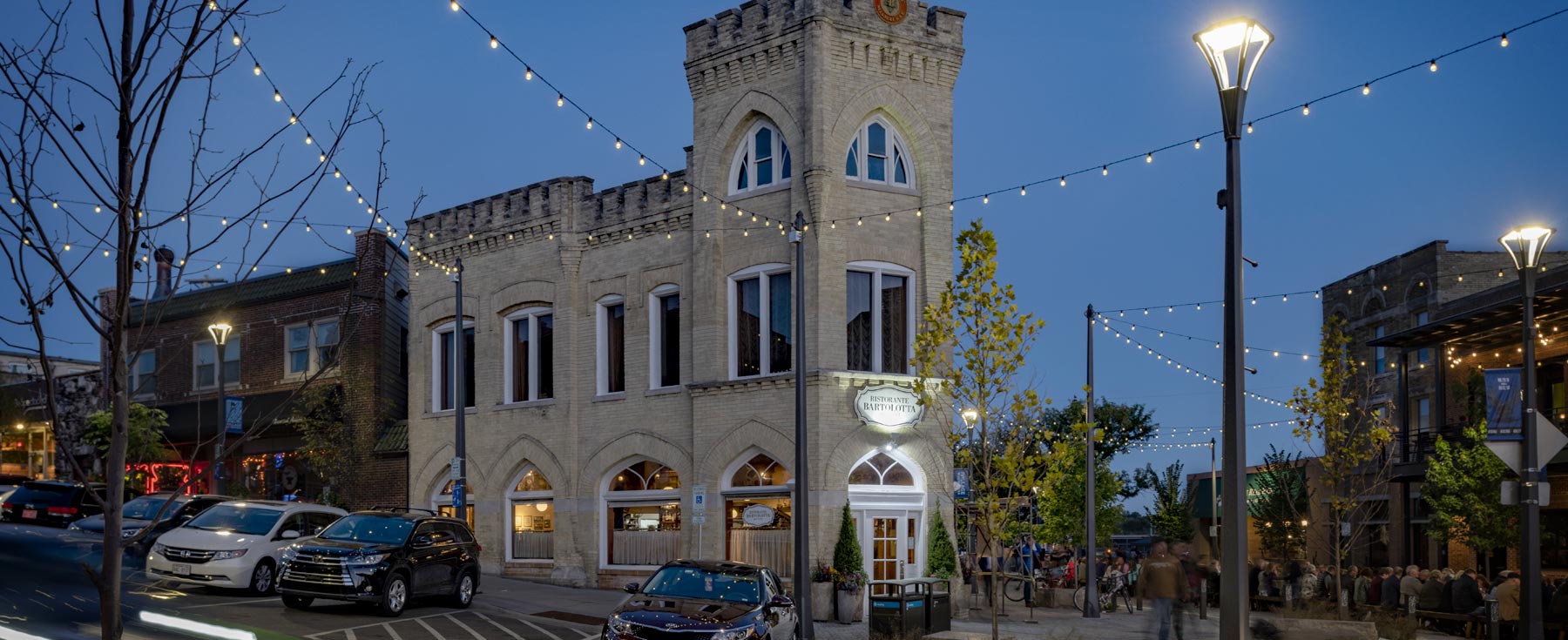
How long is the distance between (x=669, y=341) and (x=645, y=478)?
3250 millimetres

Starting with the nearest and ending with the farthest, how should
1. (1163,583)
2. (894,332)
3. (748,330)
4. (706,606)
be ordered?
1. (706,606)
2. (1163,583)
3. (894,332)
4. (748,330)

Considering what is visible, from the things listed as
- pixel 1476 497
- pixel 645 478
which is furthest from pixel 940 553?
pixel 1476 497

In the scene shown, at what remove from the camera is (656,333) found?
31.0 meters

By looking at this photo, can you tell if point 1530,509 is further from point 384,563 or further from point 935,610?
point 384,563

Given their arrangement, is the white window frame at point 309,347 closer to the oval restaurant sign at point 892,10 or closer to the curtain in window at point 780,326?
the curtain in window at point 780,326

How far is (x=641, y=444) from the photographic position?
3059 centimetres

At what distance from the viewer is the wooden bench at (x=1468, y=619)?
78.2ft

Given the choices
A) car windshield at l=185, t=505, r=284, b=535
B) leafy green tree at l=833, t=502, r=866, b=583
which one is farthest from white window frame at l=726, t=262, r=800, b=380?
car windshield at l=185, t=505, r=284, b=535

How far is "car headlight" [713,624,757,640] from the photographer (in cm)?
1588

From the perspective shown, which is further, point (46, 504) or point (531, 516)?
point (531, 516)

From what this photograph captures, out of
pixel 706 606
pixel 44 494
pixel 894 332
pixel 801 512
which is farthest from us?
pixel 44 494

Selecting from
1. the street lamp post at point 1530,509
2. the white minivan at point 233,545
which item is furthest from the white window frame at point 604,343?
the street lamp post at point 1530,509

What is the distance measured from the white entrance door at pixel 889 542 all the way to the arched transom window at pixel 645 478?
190 inches

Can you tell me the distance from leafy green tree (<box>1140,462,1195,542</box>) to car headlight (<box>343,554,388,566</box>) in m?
33.9
